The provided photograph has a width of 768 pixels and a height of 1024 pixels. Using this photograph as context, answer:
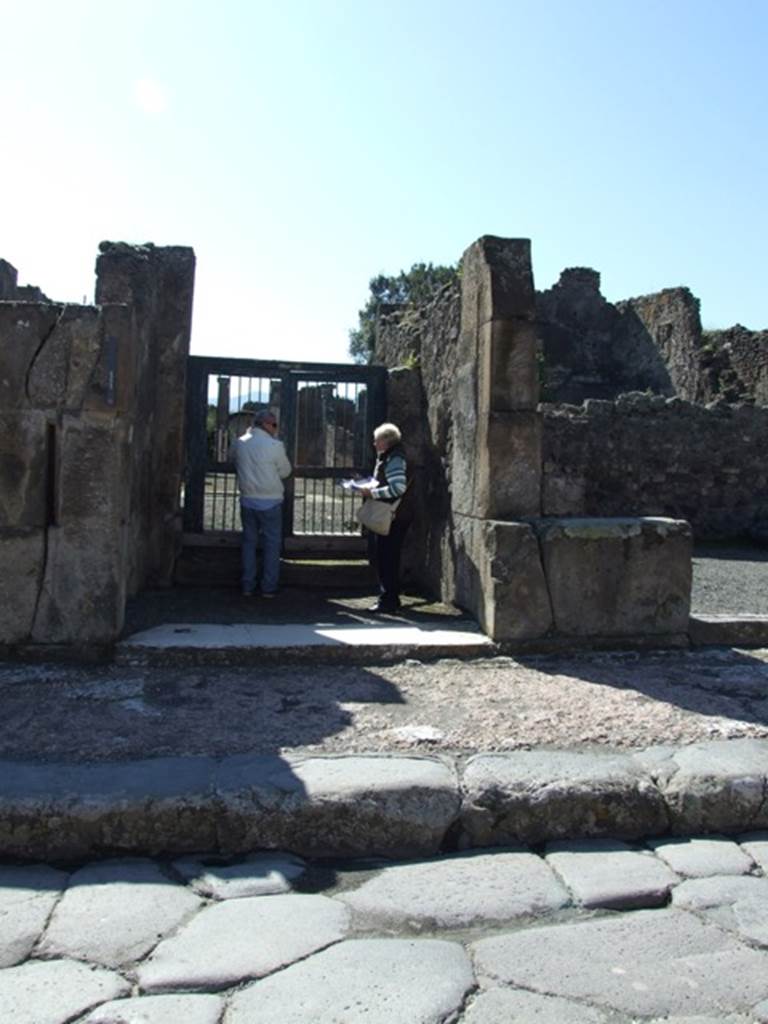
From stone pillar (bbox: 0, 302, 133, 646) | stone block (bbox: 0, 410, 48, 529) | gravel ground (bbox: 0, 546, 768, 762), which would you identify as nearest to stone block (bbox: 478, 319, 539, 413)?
gravel ground (bbox: 0, 546, 768, 762)

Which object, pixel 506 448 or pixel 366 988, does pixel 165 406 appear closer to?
pixel 506 448

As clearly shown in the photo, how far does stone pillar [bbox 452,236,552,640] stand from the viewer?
6.11m

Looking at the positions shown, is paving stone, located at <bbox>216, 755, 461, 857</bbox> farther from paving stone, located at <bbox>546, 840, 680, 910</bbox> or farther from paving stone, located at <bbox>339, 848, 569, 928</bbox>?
paving stone, located at <bbox>546, 840, 680, 910</bbox>

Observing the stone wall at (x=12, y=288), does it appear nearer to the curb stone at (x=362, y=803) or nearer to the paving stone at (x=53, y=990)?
the curb stone at (x=362, y=803)

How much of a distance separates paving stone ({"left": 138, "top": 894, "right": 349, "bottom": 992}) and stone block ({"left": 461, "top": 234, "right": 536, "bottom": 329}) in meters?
4.15

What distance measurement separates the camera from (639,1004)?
2.56 meters

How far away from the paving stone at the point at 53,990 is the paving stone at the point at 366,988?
0.35 metres

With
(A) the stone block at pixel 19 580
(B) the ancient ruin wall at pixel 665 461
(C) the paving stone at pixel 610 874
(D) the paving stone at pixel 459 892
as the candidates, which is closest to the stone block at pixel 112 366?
(A) the stone block at pixel 19 580

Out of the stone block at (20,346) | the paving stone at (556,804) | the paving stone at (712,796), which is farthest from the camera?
the stone block at (20,346)

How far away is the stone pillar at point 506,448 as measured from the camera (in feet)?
20.0

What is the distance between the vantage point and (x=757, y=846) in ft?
12.3

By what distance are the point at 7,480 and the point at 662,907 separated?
3937mm

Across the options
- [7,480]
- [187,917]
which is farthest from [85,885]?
[7,480]

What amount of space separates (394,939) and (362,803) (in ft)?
2.50
